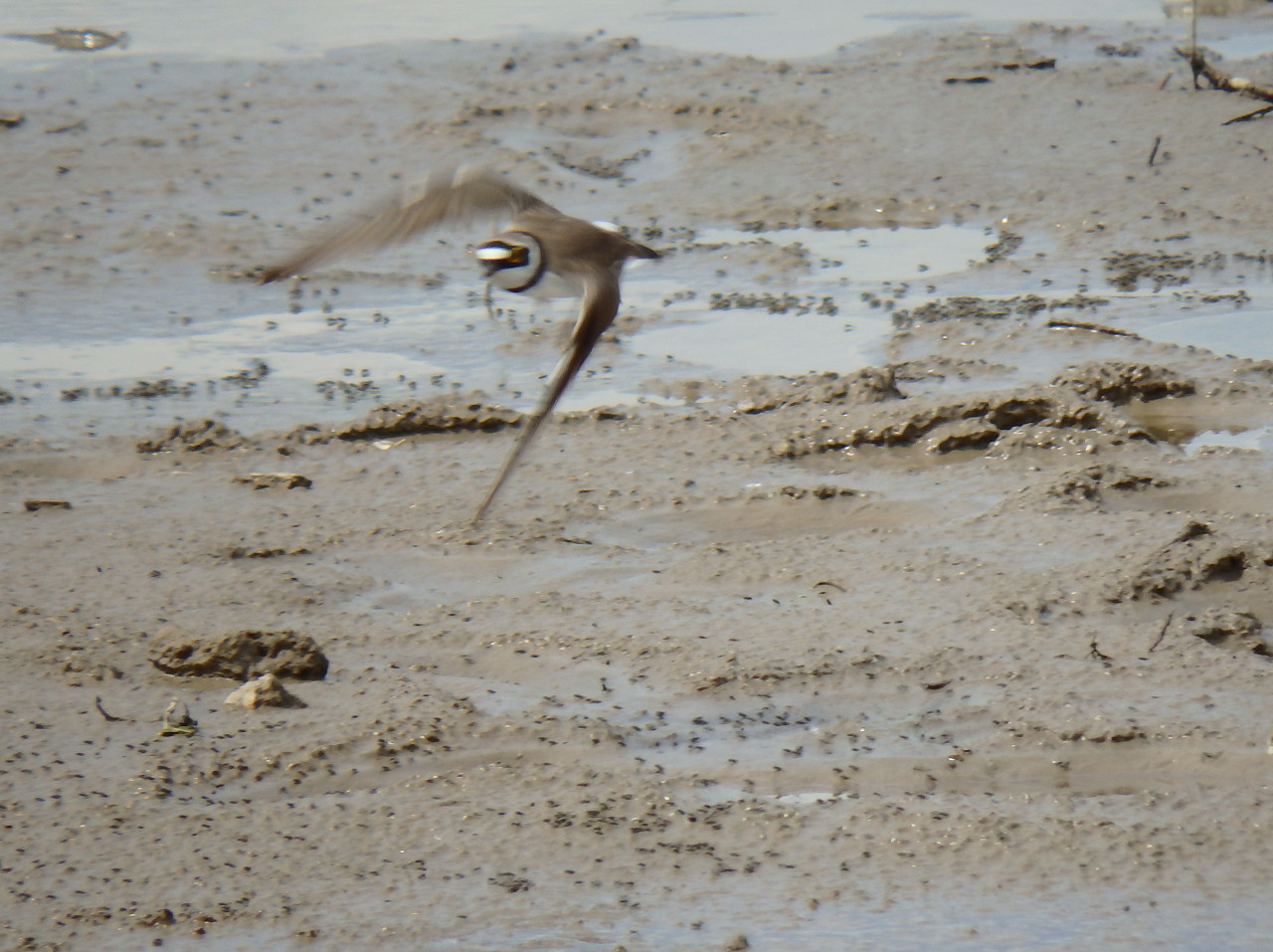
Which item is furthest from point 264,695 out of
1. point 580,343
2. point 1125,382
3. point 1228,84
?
point 1228,84

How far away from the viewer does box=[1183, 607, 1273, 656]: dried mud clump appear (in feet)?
12.9

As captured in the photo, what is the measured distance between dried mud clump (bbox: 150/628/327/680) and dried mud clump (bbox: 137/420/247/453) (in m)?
1.73

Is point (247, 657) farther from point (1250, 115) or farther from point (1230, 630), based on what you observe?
point (1250, 115)

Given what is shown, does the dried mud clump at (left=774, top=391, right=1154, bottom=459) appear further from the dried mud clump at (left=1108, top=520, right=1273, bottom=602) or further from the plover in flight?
the plover in flight

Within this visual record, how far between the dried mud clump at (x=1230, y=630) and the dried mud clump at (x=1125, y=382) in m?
1.69

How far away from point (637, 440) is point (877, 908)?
2.69 metres

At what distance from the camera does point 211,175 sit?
8438mm

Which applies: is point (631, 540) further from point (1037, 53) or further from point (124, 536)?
point (1037, 53)

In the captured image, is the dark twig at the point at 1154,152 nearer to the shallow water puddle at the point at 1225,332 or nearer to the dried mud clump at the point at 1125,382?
the shallow water puddle at the point at 1225,332

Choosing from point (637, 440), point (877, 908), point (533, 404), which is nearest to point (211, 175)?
point (533, 404)

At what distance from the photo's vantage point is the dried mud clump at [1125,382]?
220 inches

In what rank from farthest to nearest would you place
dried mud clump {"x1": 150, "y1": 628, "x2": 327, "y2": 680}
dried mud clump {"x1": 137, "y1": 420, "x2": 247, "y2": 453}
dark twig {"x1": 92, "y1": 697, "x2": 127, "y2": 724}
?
dried mud clump {"x1": 137, "y1": 420, "x2": 247, "y2": 453} < dried mud clump {"x1": 150, "y1": 628, "x2": 327, "y2": 680} < dark twig {"x1": 92, "y1": 697, "x2": 127, "y2": 724}

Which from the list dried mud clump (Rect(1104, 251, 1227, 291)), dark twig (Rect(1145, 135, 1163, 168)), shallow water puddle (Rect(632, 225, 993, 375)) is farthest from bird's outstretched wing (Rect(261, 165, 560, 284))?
dark twig (Rect(1145, 135, 1163, 168))

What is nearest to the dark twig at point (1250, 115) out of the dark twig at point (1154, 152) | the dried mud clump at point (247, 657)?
the dark twig at point (1154, 152)
